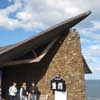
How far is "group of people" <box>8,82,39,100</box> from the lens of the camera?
16484 mm

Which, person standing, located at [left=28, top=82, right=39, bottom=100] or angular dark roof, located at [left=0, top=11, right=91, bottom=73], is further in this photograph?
person standing, located at [left=28, top=82, right=39, bottom=100]

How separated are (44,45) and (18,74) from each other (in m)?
2.52

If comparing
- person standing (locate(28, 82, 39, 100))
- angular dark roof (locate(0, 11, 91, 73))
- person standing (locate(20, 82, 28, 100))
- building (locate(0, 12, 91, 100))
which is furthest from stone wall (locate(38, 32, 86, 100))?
person standing (locate(20, 82, 28, 100))

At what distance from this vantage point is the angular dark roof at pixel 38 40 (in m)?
16.5

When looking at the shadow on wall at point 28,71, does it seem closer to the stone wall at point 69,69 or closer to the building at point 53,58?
the building at point 53,58

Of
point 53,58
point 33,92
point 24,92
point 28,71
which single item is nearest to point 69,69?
point 53,58

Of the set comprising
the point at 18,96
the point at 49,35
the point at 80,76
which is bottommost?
the point at 18,96

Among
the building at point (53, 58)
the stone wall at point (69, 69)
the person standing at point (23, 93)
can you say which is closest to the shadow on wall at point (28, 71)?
the building at point (53, 58)

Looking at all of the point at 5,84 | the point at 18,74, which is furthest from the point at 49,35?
the point at 5,84

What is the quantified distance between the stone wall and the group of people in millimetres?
634

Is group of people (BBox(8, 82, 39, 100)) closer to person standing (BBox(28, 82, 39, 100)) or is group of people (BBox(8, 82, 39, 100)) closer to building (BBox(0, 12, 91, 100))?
person standing (BBox(28, 82, 39, 100))

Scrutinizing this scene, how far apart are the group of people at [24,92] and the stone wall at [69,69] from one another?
634 millimetres

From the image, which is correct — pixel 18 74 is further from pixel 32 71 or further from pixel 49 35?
pixel 49 35

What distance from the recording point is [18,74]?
18859mm
